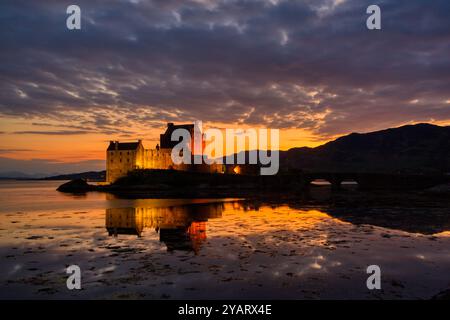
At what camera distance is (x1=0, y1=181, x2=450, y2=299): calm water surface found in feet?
35.3

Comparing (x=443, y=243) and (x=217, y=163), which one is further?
(x=217, y=163)

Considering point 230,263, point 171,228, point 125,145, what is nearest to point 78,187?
point 125,145

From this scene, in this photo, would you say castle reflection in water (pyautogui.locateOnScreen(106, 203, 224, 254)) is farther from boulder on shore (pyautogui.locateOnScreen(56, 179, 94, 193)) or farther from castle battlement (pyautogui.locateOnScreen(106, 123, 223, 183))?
boulder on shore (pyautogui.locateOnScreen(56, 179, 94, 193))

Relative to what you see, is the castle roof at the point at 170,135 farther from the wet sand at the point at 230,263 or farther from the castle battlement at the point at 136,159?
the wet sand at the point at 230,263

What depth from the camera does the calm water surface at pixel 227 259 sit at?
35.3 ft

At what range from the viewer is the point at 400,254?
15641 millimetres

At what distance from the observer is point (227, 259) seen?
1476cm

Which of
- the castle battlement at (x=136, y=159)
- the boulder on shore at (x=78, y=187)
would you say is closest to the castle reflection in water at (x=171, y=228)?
the castle battlement at (x=136, y=159)

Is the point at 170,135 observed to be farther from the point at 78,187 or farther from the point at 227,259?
the point at 227,259

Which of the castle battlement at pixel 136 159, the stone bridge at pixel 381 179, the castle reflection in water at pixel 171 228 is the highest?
the castle battlement at pixel 136 159

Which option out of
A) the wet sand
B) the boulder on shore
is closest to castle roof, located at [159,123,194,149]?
the boulder on shore
